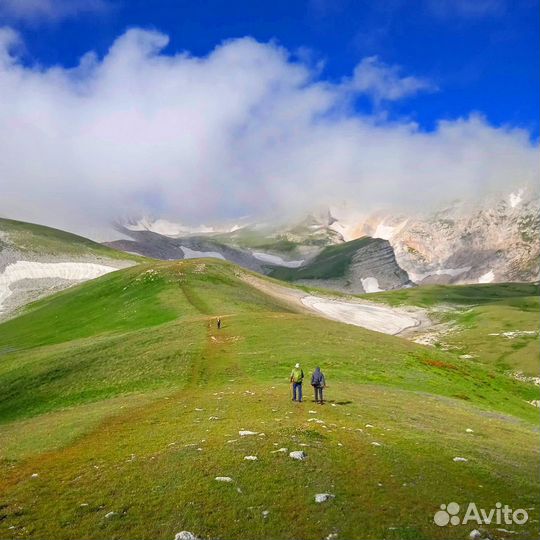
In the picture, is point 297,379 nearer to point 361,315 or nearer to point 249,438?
point 249,438

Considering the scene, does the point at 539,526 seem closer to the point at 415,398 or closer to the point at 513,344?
the point at 415,398

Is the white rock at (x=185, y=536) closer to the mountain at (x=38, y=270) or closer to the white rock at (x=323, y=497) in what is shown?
the white rock at (x=323, y=497)

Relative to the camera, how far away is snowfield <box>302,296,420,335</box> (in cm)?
15350

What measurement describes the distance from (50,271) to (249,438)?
175m

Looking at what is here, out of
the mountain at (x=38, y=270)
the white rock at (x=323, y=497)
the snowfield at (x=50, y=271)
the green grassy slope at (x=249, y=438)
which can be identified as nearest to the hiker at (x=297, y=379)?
the green grassy slope at (x=249, y=438)

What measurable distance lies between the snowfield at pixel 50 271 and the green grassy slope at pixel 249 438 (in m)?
115

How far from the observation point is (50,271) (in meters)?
180

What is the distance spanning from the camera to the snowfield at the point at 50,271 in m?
174

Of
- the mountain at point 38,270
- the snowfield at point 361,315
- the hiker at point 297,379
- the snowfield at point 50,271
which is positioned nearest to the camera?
the hiker at point 297,379

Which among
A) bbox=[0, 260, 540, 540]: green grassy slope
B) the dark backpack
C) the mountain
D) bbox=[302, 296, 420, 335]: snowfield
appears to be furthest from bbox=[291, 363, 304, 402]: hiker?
the mountain

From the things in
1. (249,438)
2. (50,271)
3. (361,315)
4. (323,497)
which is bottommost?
(323,497)

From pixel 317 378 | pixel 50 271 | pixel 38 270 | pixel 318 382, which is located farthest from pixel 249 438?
pixel 38 270

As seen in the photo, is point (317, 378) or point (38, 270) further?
point (38, 270)

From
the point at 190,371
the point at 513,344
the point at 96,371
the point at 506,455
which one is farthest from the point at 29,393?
the point at 513,344
